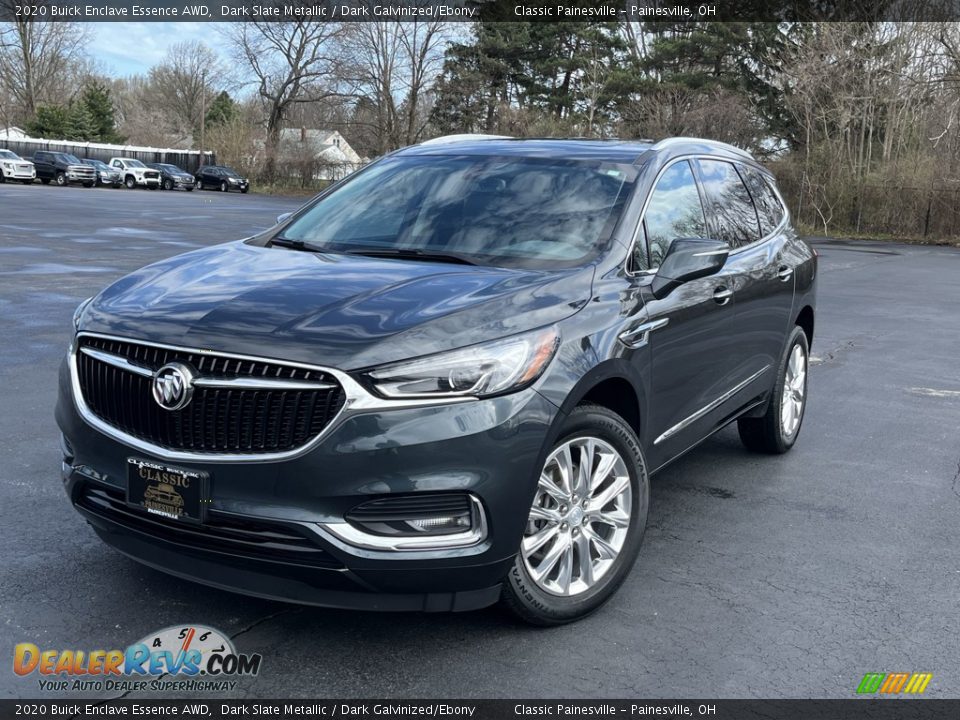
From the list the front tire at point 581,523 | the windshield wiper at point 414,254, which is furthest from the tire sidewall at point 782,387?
the windshield wiper at point 414,254

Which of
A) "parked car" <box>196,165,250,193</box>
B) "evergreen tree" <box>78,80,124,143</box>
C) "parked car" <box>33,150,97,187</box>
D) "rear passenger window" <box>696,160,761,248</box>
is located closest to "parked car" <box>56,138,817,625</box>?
"rear passenger window" <box>696,160,761,248</box>

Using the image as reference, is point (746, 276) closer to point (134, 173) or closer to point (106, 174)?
point (106, 174)

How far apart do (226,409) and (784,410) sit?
4189 millimetres

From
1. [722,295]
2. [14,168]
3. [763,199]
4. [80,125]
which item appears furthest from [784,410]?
[80,125]

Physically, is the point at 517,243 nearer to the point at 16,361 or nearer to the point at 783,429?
the point at 783,429

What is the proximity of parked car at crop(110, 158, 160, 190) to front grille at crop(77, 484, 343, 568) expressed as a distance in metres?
55.7

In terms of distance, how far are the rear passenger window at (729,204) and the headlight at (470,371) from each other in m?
2.24

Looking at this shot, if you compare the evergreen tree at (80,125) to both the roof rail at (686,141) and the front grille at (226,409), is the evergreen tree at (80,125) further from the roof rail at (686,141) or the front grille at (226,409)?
the front grille at (226,409)

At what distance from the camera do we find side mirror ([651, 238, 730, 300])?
14.3 feet

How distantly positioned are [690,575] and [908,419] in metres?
3.99

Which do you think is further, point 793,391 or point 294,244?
point 793,391

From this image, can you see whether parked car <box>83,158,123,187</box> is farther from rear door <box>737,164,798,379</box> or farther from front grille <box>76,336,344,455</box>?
front grille <box>76,336,344,455</box>

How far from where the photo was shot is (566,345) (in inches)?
143

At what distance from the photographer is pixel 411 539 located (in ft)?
10.5
